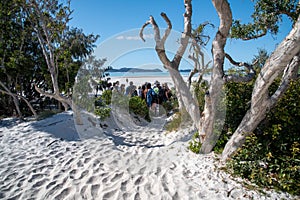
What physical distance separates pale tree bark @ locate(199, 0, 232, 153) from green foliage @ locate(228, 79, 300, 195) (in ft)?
2.37

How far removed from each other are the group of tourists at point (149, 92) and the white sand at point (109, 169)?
2.20m

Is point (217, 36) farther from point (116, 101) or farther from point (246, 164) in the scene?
point (116, 101)

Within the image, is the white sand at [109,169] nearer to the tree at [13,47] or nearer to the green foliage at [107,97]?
Result: the green foliage at [107,97]

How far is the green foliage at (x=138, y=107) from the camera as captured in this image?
7781 mm

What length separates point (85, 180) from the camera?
329 centimetres

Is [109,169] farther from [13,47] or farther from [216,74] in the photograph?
[13,47]

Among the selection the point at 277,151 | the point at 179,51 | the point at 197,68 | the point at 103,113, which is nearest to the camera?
the point at 277,151

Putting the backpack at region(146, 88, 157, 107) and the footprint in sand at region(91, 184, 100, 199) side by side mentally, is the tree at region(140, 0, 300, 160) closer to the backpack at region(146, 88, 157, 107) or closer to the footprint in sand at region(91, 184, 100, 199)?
the footprint in sand at region(91, 184, 100, 199)

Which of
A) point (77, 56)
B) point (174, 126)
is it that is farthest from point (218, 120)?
point (77, 56)

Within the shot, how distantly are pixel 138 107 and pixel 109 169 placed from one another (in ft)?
13.9

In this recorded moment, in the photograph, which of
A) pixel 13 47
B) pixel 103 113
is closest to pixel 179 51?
pixel 103 113

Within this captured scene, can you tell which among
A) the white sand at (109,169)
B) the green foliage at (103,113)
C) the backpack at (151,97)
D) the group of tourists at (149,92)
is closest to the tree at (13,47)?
the green foliage at (103,113)

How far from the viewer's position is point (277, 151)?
3207 millimetres

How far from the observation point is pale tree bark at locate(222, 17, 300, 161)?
271cm
